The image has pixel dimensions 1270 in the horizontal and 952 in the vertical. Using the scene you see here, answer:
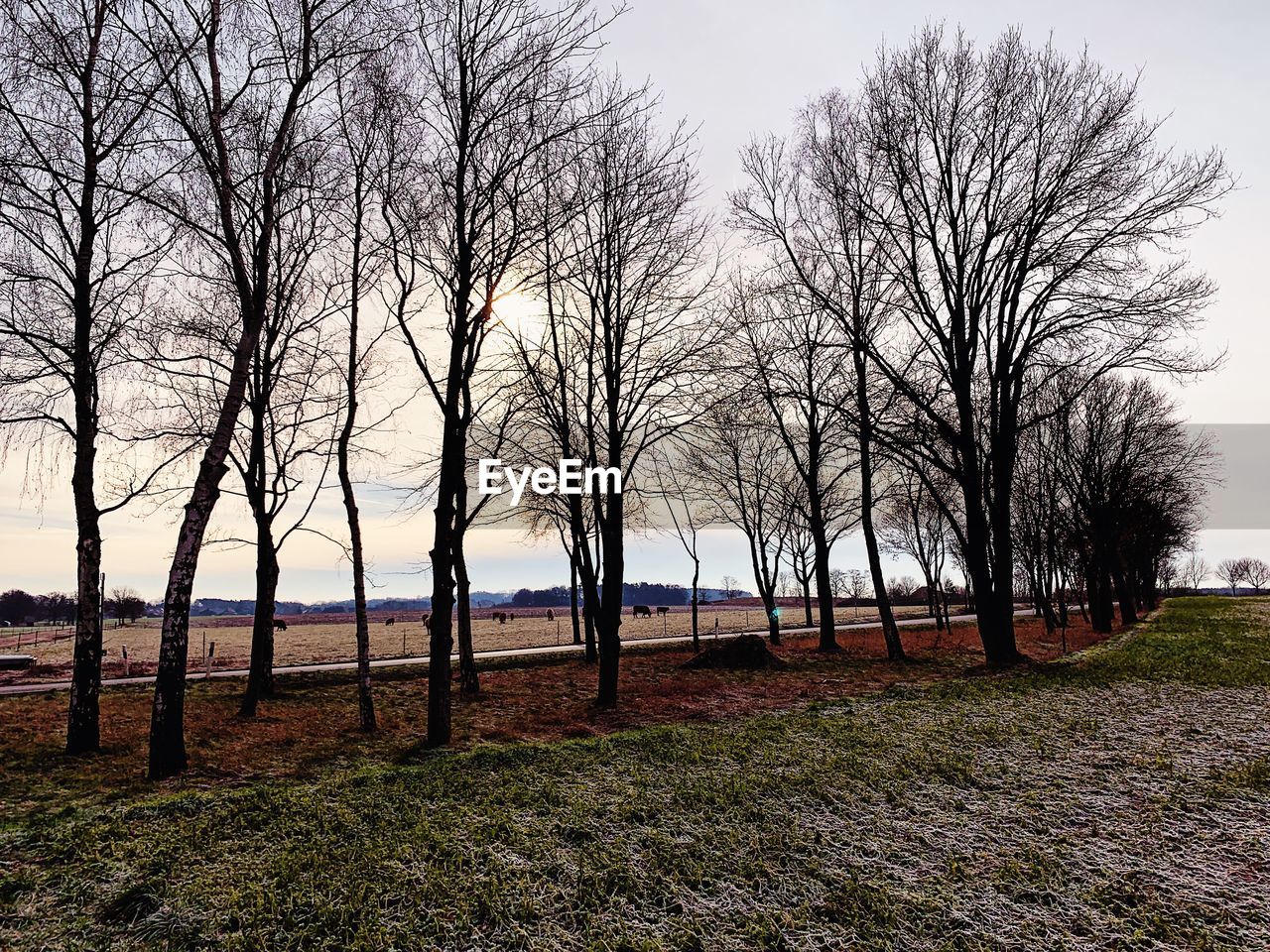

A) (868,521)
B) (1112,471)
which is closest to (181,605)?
(868,521)

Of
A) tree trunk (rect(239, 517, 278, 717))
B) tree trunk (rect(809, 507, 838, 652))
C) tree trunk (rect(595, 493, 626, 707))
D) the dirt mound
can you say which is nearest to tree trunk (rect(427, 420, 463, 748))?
tree trunk (rect(595, 493, 626, 707))

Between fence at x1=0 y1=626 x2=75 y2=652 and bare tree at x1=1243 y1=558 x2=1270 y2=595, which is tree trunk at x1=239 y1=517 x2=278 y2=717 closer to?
fence at x1=0 y1=626 x2=75 y2=652

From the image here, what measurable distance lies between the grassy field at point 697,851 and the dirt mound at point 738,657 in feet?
37.7

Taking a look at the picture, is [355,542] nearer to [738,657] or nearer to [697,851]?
[697,851]

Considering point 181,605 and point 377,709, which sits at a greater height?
point 181,605

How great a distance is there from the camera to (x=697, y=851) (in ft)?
16.9

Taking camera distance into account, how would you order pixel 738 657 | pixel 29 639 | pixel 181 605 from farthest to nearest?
1. pixel 29 639
2. pixel 738 657
3. pixel 181 605

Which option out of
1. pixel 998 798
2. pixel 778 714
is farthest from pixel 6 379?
pixel 998 798

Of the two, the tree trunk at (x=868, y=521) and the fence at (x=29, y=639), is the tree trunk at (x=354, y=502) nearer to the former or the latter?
the tree trunk at (x=868, y=521)

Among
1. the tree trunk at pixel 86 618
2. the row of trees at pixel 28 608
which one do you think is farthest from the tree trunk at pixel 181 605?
the row of trees at pixel 28 608

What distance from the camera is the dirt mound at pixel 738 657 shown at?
1984 centimetres

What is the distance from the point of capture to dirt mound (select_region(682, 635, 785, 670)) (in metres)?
19.8

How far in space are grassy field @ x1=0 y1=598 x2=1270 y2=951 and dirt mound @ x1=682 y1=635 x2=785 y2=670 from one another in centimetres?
1149

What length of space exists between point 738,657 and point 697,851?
15.4 metres
